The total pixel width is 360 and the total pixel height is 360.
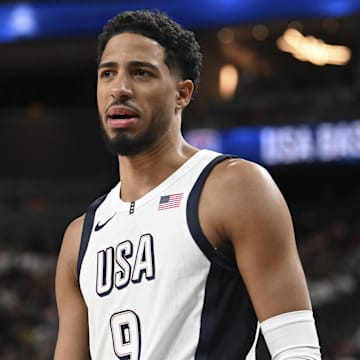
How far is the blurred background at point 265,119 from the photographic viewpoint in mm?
10562

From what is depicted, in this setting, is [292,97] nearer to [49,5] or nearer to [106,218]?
[49,5]

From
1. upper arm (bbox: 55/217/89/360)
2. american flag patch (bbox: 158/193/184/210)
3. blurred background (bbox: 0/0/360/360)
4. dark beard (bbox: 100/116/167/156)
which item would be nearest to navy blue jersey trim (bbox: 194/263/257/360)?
american flag patch (bbox: 158/193/184/210)

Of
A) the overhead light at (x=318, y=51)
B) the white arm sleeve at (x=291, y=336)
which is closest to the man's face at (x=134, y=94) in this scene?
the white arm sleeve at (x=291, y=336)

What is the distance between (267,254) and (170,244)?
270 mm

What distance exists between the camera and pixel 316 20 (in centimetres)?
1145

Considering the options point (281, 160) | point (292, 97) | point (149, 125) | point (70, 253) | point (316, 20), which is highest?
point (316, 20)

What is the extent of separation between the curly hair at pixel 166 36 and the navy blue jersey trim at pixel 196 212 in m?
0.29

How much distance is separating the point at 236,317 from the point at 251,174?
0.37 m

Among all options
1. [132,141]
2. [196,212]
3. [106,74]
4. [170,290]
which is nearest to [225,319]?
[170,290]

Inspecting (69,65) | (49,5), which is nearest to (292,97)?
(49,5)

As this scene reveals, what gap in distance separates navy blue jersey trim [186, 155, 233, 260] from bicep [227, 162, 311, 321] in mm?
71

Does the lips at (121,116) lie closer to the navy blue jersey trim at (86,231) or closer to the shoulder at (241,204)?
the shoulder at (241,204)

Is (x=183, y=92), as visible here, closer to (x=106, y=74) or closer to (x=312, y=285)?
(x=106, y=74)

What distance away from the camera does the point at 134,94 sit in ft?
8.55
